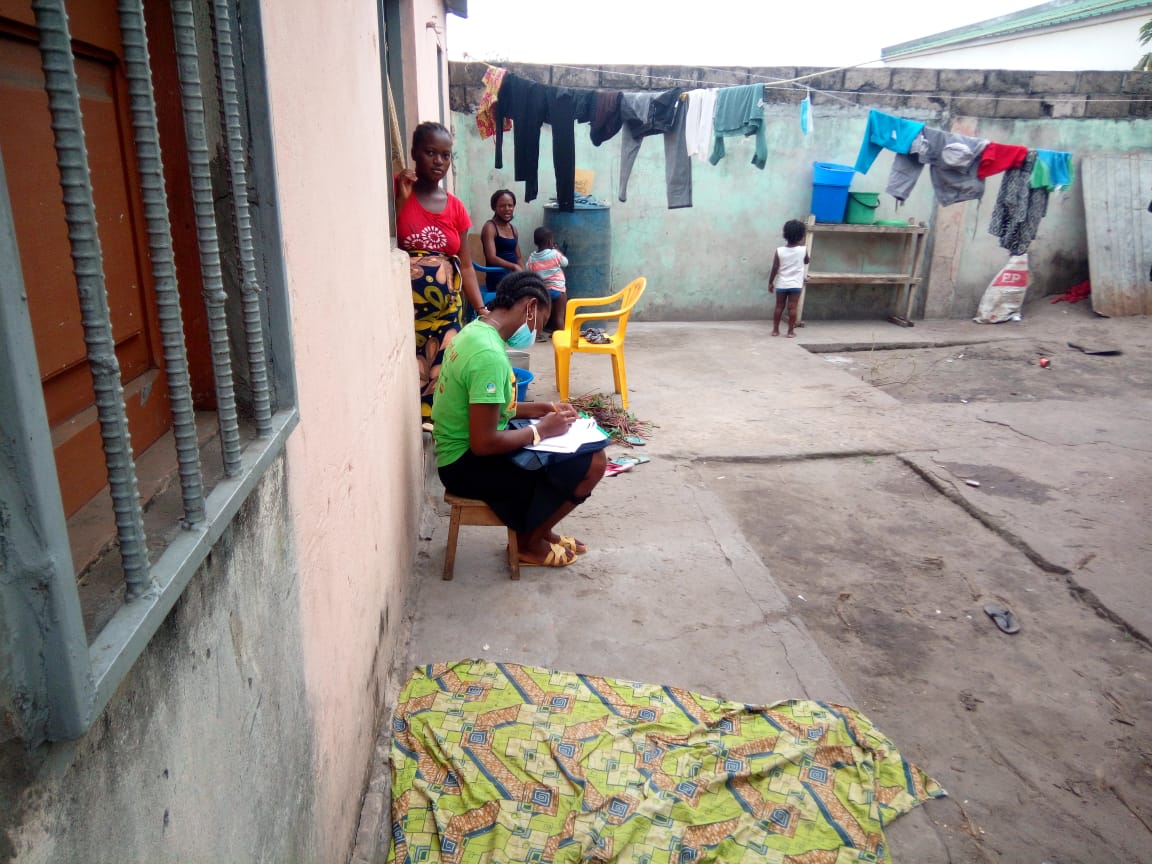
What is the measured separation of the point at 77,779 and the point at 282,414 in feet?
2.46

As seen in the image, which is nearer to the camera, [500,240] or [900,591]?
[900,591]

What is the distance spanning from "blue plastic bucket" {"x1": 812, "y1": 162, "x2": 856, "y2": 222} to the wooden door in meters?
8.21

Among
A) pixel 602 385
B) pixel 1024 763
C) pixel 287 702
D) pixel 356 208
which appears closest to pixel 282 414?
pixel 287 702

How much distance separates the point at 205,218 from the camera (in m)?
1.02

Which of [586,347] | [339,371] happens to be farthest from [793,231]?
[339,371]

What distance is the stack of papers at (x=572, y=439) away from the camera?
3.10m

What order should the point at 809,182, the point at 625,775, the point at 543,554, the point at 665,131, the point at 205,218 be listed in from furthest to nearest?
the point at 809,182 < the point at 665,131 < the point at 543,554 < the point at 625,775 < the point at 205,218

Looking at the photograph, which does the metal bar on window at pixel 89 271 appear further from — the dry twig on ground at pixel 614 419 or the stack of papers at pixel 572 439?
the dry twig on ground at pixel 614 419

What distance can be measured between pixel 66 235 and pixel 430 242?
10.8 ft

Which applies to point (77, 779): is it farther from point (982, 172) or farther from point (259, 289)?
point (982, 172)

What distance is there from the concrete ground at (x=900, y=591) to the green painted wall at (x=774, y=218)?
3.08m

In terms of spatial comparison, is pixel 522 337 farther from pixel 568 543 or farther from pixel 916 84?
pixel 916 84

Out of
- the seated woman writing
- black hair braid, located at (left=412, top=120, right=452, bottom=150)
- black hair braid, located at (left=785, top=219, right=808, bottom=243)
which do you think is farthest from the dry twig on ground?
black hair braid, located at (left=785, top=219, right=808, bottom=243)

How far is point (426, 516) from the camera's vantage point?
12.6 feet
